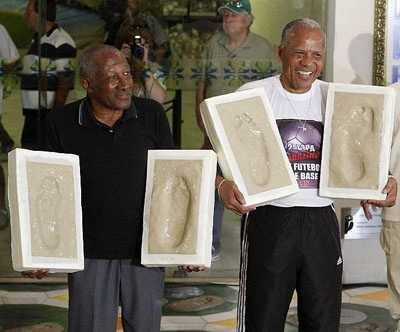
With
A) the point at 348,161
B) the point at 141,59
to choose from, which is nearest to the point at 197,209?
the point at 348,161

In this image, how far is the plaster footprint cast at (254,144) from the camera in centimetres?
314

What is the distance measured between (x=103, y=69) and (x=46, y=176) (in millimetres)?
422

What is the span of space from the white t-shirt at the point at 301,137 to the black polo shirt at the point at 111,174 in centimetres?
44

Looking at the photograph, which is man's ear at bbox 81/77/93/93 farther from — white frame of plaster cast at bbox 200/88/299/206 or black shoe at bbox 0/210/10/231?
black shoe at bbox 0/210/10/231

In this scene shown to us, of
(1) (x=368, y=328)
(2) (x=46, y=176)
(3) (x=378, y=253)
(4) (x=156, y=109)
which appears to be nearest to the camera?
(2) (x=46, y=176)

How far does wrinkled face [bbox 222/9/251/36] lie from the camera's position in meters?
5.61

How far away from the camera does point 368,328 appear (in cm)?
472

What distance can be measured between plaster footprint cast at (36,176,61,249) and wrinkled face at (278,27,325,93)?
91 cm

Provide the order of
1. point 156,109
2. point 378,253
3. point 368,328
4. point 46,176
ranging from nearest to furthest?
point 46,176 → point 156,109 → point 368,328 → point 378,253

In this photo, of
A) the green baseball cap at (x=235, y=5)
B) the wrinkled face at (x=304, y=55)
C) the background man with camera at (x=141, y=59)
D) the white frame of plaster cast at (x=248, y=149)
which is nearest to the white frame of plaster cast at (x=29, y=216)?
the white frame of plaster cast at (x=248, y=149)

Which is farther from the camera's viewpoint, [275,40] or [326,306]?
[275,40]

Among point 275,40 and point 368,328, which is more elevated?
point 275,40

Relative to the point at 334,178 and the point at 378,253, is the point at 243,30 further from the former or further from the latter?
the point at 334,178

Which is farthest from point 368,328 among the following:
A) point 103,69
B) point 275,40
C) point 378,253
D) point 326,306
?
point 103,69
